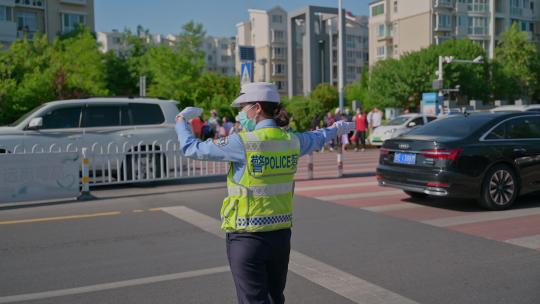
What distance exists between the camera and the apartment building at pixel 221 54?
144m

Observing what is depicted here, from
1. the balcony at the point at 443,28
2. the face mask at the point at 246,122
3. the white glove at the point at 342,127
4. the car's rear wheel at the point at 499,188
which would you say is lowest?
the car's rear wheel at the point at 499,188

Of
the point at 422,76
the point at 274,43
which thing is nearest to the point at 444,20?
the point at 422,76

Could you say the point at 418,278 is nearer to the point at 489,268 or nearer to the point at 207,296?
the point at 489,268

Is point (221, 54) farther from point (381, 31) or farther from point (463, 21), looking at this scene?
point (463, 21)

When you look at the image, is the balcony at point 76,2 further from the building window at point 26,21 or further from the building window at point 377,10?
the building window at point 377,10

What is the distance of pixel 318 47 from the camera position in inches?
2323

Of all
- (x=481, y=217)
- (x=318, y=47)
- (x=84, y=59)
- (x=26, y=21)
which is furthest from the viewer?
(x=318, y=47)

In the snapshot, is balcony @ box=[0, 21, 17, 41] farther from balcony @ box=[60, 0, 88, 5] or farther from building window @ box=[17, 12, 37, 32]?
balcony @ box=[60, 0, 88, 5]

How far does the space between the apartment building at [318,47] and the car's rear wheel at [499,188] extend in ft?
106

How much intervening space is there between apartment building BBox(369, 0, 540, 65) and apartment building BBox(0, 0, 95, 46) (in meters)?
39.7

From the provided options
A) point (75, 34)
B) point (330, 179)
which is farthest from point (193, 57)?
point (330, 179)

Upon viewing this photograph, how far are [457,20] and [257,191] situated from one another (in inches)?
2932

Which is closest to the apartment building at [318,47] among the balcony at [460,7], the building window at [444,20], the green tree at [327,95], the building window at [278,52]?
the green tree at [327,95]

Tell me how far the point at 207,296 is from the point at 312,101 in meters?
27.7
